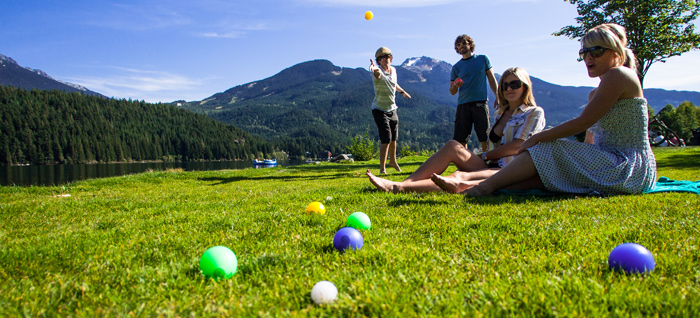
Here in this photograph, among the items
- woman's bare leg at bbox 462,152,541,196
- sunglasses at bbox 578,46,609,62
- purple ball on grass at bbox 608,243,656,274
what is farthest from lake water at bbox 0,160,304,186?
sunglasses at bbox 578,46,609,62

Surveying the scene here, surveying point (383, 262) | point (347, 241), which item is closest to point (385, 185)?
point (347, 241)

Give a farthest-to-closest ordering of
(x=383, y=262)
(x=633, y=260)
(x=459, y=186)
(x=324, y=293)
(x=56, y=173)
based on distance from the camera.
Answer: (x=56, y=173), (x=459, y=186), (x=383, y=262), (x=633, y=260), (x=324, y=293)

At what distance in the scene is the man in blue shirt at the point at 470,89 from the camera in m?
9.15

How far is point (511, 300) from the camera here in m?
1.99

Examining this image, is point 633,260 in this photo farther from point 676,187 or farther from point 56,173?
point 56,173

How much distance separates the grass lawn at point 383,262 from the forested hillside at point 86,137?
6366 inches

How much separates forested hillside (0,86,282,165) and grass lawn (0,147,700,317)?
162m

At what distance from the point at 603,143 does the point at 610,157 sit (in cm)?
33

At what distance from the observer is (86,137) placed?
5999 inches

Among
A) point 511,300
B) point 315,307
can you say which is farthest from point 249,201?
point 511,300

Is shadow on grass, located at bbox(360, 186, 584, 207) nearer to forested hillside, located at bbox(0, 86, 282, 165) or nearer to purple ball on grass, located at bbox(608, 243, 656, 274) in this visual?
purple ball on grass, located at bbox(608, 243, 656, 274)

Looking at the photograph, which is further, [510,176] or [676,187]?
[676,187]

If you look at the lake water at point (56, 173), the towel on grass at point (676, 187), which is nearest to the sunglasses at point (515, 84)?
the towel on grass at point (676, 187)

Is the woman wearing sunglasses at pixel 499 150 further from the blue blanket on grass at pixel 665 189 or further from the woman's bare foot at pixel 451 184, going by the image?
the blue blanket on grass at pixel 665 189
